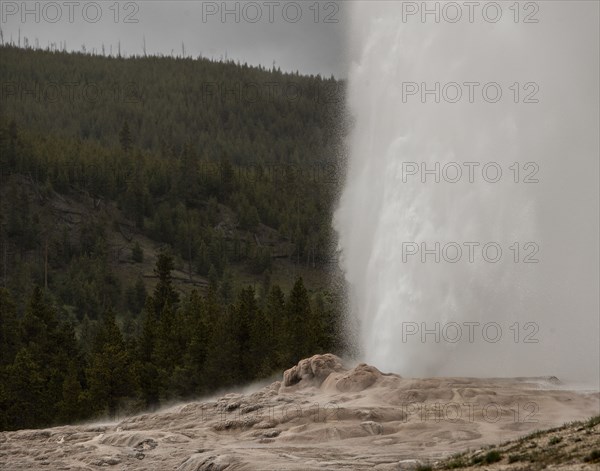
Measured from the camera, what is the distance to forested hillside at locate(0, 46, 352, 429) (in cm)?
6125

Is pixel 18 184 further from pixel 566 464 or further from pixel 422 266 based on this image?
pixel 566 464

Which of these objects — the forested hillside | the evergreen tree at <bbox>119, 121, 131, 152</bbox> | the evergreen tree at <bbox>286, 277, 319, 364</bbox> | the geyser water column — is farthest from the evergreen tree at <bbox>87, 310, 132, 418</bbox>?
the evergreen tree at <bbox>119, 121, 131, 152</bbox>

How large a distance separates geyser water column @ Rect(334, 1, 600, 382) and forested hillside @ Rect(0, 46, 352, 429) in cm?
488

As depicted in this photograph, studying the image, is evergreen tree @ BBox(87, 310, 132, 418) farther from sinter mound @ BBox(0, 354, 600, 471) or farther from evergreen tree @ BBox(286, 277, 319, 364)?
sinter mound @ BBox(0, 354, 600, 471)

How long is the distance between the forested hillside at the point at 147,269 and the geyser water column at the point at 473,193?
16.0ft

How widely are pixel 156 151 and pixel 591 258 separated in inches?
5881

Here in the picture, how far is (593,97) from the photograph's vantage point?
46.9 meters

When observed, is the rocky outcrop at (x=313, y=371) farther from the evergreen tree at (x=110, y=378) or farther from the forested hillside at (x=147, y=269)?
the evergreen tree at (x=110, y=378)

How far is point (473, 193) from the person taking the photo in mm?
41219

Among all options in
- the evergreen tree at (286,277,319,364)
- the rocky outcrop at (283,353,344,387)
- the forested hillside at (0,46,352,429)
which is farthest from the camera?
the evergreen tree at (286,277,319,364)

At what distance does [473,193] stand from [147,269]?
91.5m

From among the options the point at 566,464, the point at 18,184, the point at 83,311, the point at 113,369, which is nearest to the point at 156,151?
the point at 18,184

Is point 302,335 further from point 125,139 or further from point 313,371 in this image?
point 125,139

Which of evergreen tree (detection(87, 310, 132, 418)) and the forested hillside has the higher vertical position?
the forested hillside
